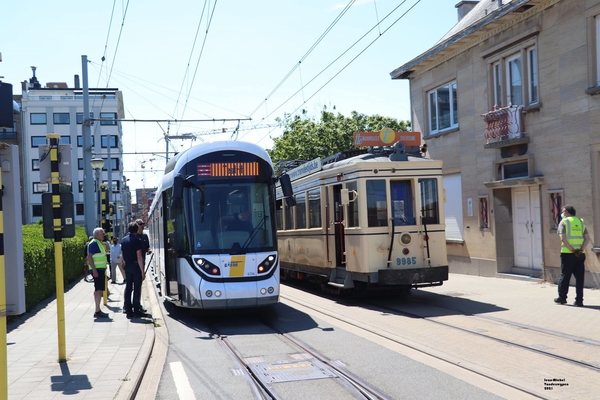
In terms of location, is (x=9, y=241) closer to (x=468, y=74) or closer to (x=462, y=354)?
(x=462, y=354)

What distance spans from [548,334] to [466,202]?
1112 cm

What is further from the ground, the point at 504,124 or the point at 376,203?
the point at 504,124

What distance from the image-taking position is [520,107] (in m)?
17.5

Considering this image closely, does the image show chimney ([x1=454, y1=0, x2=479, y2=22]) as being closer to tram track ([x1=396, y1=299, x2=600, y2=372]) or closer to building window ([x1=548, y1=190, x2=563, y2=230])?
building window ([x1=548, y1=190, x2=563, y2=230])

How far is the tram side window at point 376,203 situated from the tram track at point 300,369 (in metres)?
4.00

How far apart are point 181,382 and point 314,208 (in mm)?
9001

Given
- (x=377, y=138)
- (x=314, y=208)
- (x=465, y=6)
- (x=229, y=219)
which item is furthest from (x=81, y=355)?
(x=465, y=6)

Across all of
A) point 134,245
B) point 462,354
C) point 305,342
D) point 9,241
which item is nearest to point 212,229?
point 134,245

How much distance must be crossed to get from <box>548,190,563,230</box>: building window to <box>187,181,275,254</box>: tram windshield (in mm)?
7703

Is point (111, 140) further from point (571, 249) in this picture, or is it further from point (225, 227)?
point (571, 249)

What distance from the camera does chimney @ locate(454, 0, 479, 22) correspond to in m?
25.4

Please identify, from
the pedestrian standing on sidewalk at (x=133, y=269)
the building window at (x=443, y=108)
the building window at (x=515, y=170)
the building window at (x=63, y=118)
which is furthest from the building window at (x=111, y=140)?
the pedestrian standing on sidewalk at (x=133, y=269)

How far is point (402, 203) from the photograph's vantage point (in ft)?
46.2

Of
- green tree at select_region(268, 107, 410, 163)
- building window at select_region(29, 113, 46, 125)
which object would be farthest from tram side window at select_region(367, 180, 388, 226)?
building window at select_region(29, 113, 46, 125)
